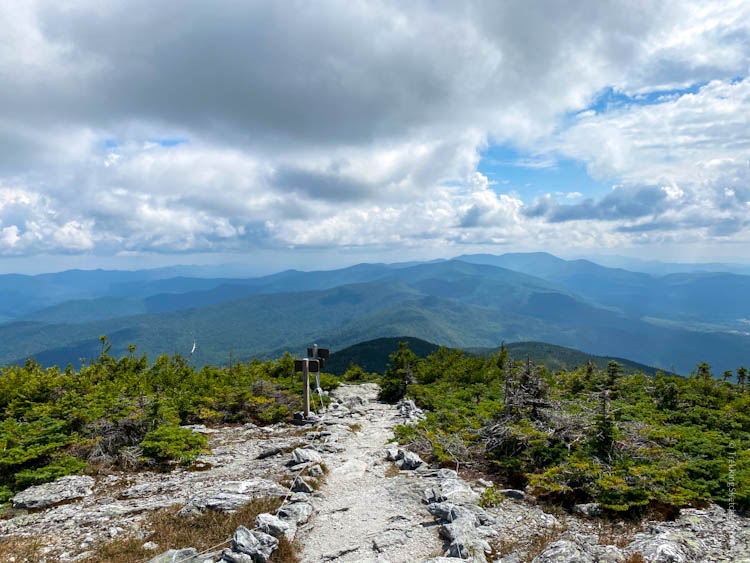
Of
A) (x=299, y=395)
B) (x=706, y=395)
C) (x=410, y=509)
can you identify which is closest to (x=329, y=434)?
(x=299, y=395)

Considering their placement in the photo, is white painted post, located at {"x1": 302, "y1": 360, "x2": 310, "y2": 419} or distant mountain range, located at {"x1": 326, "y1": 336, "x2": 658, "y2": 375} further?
distant mountain range, located at {"x1": 326, "y1": 336, "x2": 658, "y2": 375}

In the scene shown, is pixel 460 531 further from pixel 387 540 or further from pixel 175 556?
pixel 175 556

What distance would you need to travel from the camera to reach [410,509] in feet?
27.9

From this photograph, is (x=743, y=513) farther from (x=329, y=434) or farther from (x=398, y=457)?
(x=329, y=434)

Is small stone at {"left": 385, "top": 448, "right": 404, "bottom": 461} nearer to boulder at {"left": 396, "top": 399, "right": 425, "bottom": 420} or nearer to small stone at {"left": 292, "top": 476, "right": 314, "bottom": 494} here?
small stone at {"left": 292, "top": 476, "right": 314, "bottom": 494}

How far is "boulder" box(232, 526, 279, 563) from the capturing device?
6.29 m

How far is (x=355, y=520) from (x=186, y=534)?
135 inches

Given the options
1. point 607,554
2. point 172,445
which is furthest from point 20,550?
point 607,554

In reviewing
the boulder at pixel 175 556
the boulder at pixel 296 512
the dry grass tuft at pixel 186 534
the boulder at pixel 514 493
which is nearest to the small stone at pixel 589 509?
the boulder at pixel 514 493

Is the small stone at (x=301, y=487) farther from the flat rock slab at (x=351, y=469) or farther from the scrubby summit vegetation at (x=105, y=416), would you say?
the scrubby summit vegetation at (x=105, y=416)

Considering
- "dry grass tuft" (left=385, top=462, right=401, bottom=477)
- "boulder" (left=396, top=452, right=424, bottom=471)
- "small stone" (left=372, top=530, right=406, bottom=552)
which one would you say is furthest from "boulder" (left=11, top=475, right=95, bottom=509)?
"boulder" (left=396, top=452, right=424, bottom=471)

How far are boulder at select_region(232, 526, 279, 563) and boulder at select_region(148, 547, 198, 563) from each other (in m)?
0.75

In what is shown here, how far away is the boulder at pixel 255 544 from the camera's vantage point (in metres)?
6.29

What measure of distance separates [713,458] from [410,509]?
8228 millimetres
